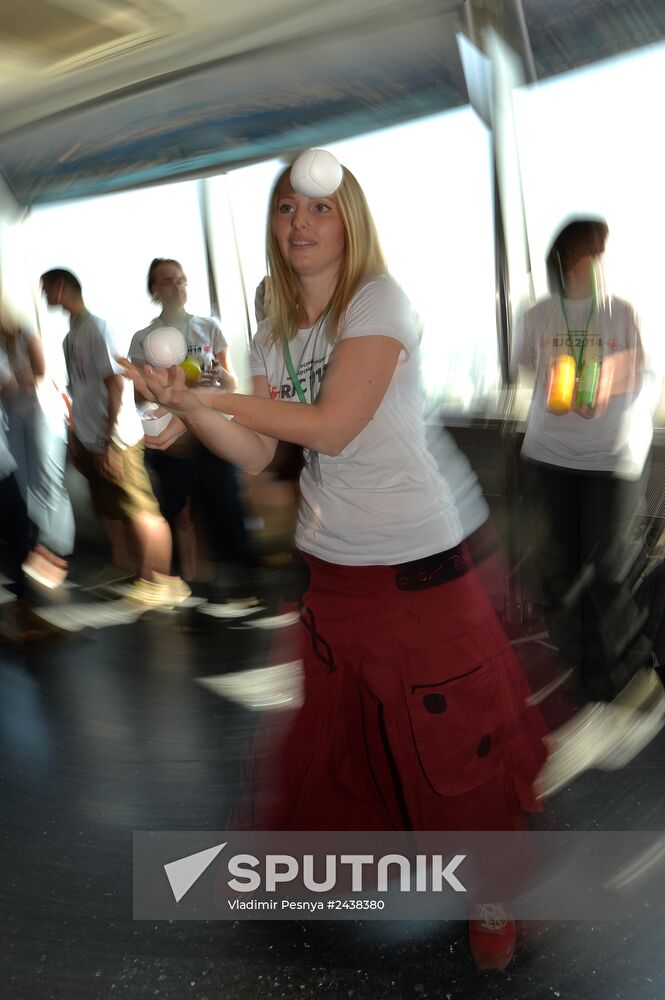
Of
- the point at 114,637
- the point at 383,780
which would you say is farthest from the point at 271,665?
the point at 383,780

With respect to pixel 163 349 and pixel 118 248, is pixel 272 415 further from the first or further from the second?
pixel 118 248

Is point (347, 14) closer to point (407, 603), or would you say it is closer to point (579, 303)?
point (579, 303)

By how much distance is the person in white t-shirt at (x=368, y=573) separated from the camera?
464 mm

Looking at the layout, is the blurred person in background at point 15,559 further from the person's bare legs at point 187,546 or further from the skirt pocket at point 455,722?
the skirt pocket at point 455,722

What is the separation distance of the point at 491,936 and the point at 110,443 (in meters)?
0.49

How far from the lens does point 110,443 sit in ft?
2.35

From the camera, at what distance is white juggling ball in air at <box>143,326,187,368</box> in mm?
408

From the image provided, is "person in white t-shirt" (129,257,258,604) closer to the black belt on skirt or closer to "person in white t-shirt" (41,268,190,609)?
"person in white t-shirt" (41,268,190,609)

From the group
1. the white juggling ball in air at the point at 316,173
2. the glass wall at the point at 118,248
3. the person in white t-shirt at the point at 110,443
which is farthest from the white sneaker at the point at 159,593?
the white juggling ball in air at the point at 316,173

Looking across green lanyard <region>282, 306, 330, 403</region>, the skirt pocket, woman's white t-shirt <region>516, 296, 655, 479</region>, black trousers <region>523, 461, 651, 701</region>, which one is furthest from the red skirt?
black trousers <region>523, 461, 651, 701</region>

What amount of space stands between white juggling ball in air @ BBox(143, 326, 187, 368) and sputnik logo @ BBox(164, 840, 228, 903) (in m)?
0.37

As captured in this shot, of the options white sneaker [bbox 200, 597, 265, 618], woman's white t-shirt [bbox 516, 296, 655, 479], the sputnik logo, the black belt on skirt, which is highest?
woman's white t-shirt [bbox 516, 296, 655, 479]

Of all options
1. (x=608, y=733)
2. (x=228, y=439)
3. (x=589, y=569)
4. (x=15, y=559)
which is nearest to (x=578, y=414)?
(x=589, y=569)

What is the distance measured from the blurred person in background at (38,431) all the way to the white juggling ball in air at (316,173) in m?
0.31
